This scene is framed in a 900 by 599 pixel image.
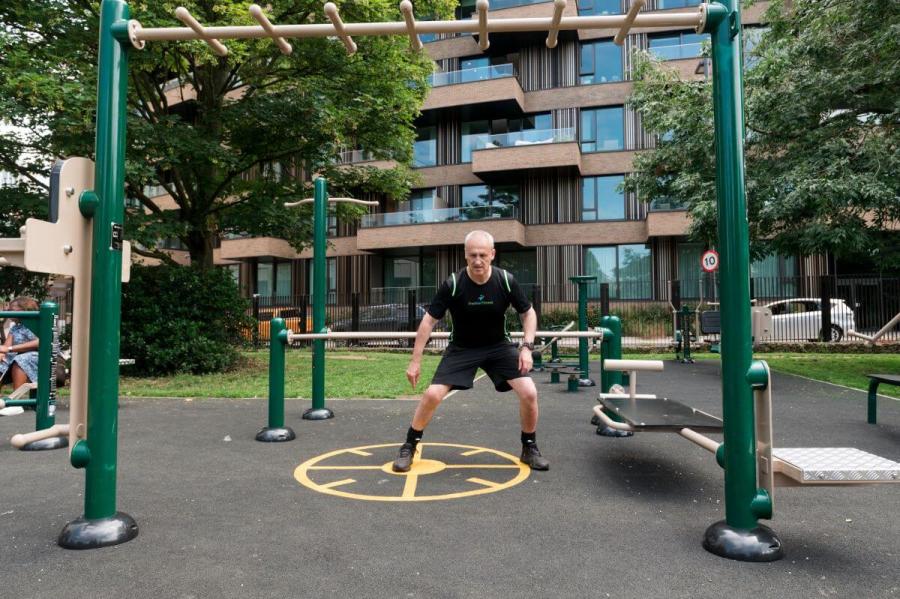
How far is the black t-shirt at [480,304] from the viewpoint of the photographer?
450 centimetres

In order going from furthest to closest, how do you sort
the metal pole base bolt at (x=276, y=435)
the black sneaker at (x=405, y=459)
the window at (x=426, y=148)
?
the window at (x=426, y=148) < the metal pole base bolt at (x=276, y=435) < the black sneaker at (x=405, y=459)

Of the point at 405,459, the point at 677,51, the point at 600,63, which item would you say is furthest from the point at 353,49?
the point at 600,63

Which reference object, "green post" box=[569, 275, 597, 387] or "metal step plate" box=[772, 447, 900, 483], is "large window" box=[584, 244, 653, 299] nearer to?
"green post" box=[569, 275, 597, 387]

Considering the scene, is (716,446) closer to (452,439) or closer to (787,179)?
(452,439)

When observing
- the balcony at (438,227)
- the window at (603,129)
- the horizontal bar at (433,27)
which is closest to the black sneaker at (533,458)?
the horizontal bar at (433,27)

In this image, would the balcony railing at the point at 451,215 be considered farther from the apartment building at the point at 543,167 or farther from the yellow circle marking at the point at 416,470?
the yellow circle marking at the point at 416,470

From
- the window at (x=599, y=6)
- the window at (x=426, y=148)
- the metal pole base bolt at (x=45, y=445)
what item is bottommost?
the metal pole base bolt at (x=45, y=445)

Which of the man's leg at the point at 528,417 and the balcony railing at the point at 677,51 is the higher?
the balcony railing at the point at 677,51

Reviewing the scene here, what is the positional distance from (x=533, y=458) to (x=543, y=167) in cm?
2340

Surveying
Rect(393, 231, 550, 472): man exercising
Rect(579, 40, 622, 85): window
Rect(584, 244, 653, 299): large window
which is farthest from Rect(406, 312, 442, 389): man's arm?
Rect(579, 40, 622, 85): window

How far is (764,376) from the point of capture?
2762 millimetres

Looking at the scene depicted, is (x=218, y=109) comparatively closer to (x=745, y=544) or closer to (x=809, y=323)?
(x=745, y=544)

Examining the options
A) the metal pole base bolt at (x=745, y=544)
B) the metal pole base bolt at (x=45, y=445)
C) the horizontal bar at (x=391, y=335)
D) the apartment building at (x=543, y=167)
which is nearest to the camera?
the metal pole base bolt at (x=745, y=544)

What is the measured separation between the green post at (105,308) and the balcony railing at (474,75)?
25.4m
